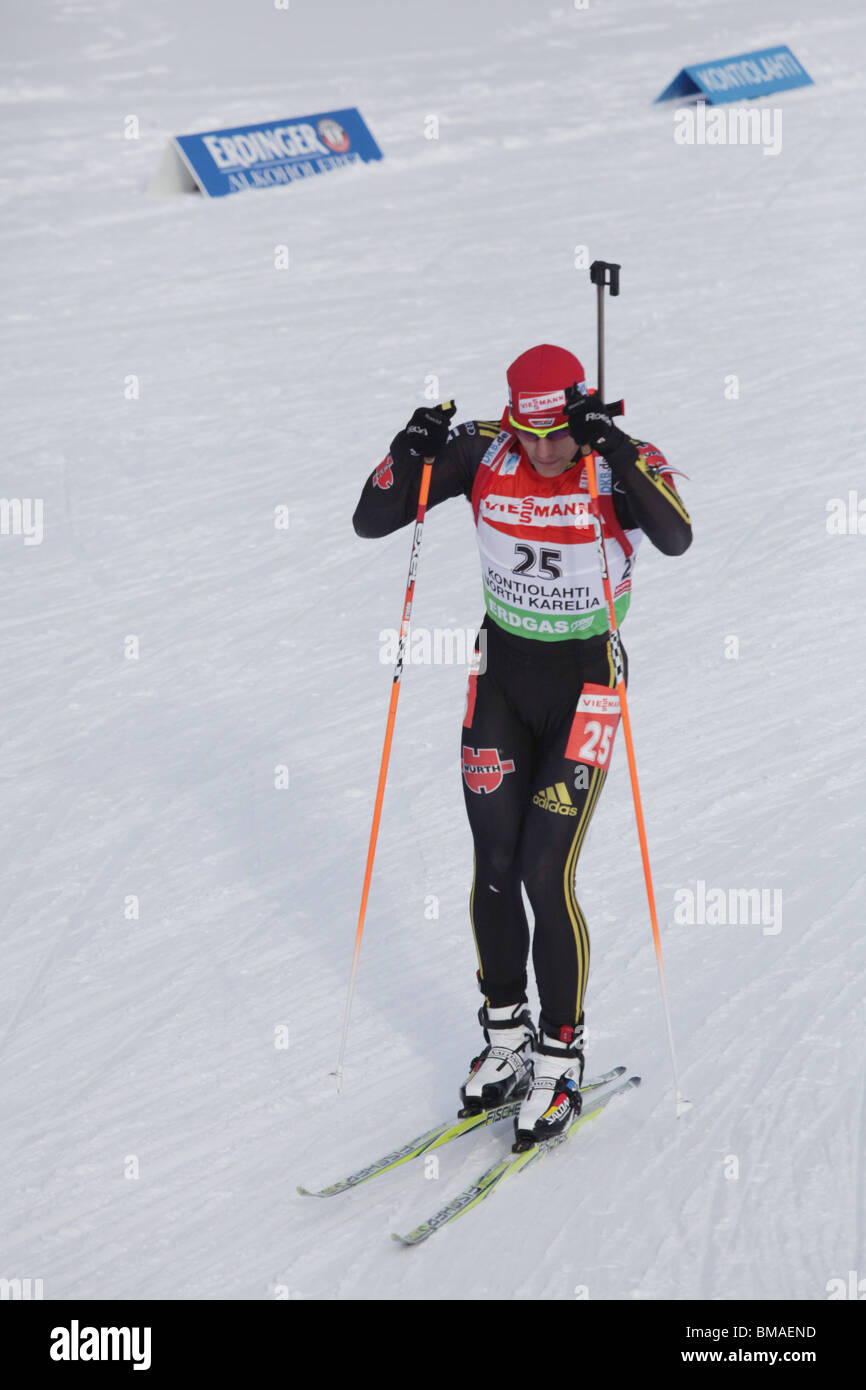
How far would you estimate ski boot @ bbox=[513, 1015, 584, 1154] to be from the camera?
3.97 m

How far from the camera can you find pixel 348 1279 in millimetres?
3598

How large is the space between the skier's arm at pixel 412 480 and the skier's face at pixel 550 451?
25 cm

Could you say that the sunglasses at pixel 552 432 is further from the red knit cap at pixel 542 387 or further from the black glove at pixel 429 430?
the black glove at pixel 429 430

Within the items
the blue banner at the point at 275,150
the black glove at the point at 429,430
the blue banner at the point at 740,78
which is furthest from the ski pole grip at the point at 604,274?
the blue banner at the point at 740,78

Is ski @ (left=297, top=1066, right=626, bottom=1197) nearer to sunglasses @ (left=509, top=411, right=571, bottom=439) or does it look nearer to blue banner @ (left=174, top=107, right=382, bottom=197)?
sunglasses @ (left=509, top=411, right=571, bottom=439)

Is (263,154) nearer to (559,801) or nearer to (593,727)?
(593,727)

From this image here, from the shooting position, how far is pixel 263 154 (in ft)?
41.6

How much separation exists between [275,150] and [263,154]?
115 mm

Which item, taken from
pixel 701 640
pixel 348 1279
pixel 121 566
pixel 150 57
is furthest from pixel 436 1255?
pixel 150 57

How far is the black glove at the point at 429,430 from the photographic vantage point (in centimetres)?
384

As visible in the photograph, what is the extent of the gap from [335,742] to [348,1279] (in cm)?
301

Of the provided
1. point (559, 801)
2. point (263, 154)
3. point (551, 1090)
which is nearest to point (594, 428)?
point (559, 801)

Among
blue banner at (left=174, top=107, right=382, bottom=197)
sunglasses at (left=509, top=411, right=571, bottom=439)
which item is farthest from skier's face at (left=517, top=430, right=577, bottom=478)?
blue banner at (left=174, top=107, right=382, bottom=197)

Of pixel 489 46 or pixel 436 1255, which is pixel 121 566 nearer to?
pixel 436 1255
